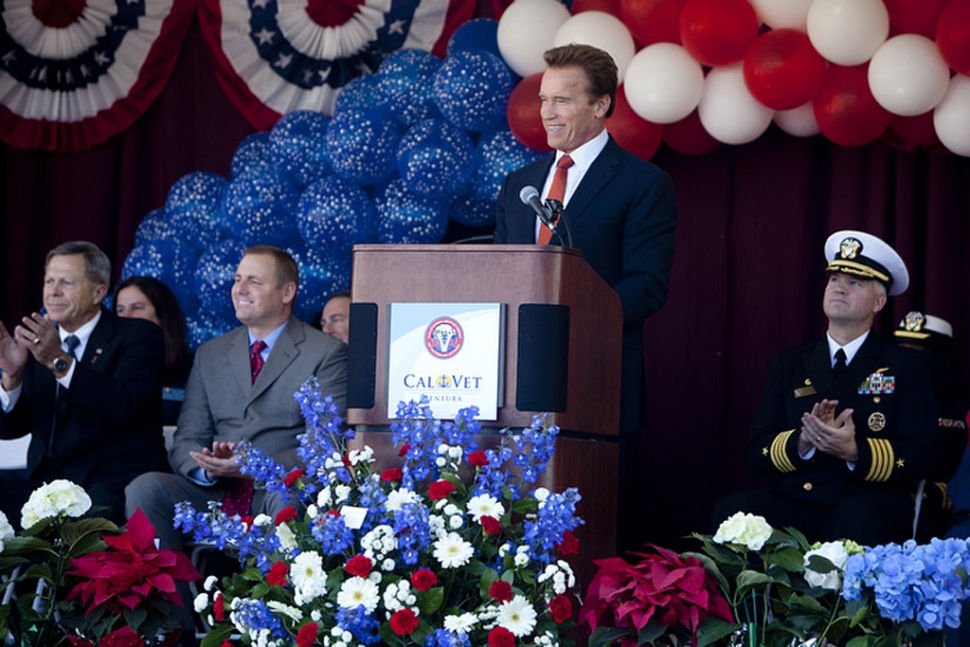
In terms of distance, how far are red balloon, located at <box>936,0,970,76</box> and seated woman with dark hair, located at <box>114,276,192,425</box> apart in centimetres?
287

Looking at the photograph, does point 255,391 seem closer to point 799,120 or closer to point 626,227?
point 626,227

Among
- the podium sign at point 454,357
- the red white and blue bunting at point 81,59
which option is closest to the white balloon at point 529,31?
the red white and blue bunting at point 81,59

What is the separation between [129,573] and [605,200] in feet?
4.59

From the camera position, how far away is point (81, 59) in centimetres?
619

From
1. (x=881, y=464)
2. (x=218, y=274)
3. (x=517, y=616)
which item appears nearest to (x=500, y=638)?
(x=517, y=616)

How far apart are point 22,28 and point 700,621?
15.7 feet

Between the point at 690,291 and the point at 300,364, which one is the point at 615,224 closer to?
the point at 300,364

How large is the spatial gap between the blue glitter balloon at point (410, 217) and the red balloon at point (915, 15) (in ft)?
5.62

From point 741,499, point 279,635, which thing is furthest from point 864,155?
point 279,635

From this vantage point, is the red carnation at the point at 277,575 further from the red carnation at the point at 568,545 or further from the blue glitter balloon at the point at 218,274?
the blue glitter balloon at the point at 218,274

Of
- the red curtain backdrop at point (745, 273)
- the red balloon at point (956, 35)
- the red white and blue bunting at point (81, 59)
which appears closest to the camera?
the red balloon at point (956, 35)

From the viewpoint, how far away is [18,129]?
6.24 metres

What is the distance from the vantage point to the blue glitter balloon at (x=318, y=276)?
5211 millimetres

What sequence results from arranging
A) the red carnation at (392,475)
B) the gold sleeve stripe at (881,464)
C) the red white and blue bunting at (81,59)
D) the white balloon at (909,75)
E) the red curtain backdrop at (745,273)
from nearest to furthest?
1. the red carnation at (392,475)
2. the gold sleeve stripe at (881,464)
3. the white balloon at (909,75)
4. the red curtain backdrop at (745,273)
5. the red white and blue bunting at (81,59)
